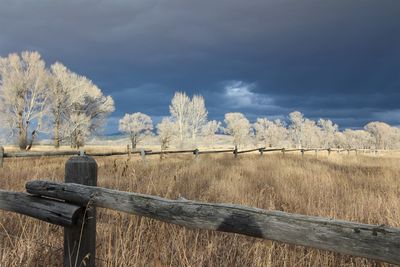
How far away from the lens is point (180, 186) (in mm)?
6902

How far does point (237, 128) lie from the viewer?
100 m

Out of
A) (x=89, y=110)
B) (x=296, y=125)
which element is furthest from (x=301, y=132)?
(x=89, y=110)

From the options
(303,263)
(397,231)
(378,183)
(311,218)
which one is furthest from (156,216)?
(378,183)

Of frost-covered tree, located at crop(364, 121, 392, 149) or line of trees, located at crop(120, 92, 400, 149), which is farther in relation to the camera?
frost-covered tree, located at crop(364, 121, 392, 149)

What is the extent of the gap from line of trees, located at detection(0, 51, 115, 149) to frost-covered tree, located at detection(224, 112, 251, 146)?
66.1 meters

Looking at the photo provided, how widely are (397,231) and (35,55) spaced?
35505 mm

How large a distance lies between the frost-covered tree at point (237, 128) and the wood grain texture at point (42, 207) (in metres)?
97.6

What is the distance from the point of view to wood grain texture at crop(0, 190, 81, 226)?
2.30 metres

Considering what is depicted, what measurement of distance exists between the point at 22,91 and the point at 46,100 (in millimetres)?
2322

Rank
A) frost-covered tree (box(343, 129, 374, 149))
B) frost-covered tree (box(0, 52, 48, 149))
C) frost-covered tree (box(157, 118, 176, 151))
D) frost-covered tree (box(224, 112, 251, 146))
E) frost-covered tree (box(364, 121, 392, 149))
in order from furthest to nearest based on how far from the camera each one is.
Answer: frost-covered tree (box(364, 121, 392, 149))
frost-covered tree (box(343, 129, 374, 149))
frost-covered tree (box(224, 112, 251, 146))
frost-covered tree (box(157, 118, 176, 151))
frost-covered tree (box(0, 52, 48, 149))

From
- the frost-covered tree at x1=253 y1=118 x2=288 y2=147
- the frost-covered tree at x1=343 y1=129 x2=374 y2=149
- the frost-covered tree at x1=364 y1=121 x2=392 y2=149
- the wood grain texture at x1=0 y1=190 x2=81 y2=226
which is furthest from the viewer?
the frost-covered tree at x1=364 y1=121 x2=392 y2=149

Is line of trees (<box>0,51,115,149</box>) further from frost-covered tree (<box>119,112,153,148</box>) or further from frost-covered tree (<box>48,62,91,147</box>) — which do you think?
frost-covered tree (<box>119,112,153,148</box>)

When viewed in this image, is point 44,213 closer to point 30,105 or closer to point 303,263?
point 303,263

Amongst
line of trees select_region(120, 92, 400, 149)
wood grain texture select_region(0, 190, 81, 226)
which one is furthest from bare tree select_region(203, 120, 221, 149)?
wood grain texture select_region(0, 190, 81, 226)
